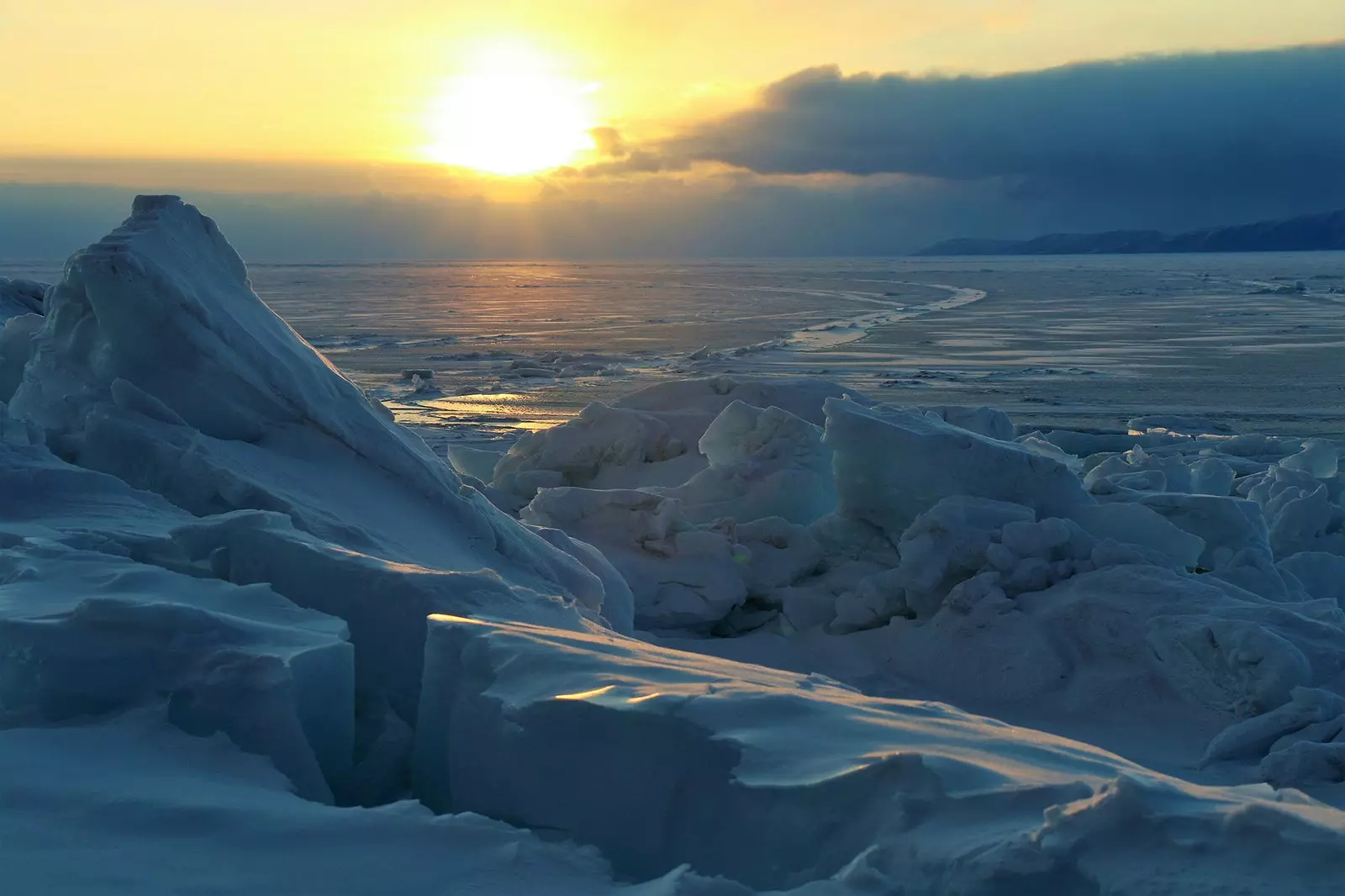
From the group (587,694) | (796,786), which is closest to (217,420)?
(587,694)

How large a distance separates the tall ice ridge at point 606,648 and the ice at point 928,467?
0.02 meters

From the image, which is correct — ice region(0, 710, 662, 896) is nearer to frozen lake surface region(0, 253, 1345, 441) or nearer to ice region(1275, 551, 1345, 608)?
ice region(1275, 551, 1345, 608)

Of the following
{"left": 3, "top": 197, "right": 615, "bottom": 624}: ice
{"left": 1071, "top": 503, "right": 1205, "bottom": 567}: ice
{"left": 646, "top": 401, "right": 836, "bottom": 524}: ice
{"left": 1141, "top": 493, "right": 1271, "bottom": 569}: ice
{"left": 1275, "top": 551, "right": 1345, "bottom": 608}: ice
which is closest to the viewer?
{"left": 3, "top": 197, "right": 615, "bottom": 624}: ice

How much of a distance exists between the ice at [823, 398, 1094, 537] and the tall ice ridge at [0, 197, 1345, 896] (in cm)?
2

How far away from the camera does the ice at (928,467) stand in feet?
20.5

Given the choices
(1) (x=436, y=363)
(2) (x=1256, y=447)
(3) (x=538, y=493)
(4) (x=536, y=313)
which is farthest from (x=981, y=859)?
(4) (x=536, y=313)

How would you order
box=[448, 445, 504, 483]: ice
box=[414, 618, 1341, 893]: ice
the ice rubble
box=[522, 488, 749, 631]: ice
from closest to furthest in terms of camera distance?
box=[414, 618, 1341, 893]: ice < the ice rubble < box=[522, 488, 749, 631]: ice < box=[448, 445, 504, 483]: ice

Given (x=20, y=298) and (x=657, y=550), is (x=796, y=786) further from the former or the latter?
(x=20, y=298)

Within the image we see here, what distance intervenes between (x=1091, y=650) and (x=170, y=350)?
4.34 metres

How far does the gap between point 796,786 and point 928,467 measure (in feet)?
14.1

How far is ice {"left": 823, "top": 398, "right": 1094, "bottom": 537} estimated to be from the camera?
20.5 ft

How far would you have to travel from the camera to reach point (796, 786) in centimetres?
212

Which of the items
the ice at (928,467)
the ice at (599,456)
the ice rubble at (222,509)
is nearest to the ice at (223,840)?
the ice rubble at (222,509)

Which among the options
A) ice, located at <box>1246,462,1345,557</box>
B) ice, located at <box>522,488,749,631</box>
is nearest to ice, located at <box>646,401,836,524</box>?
ice, located at <box>522,488,749,631</box>
